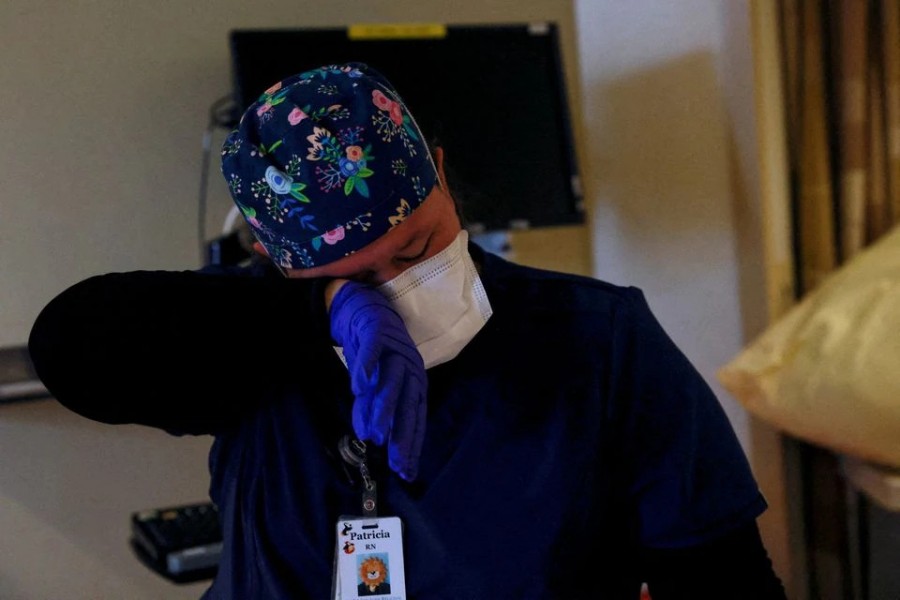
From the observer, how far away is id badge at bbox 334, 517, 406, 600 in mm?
900

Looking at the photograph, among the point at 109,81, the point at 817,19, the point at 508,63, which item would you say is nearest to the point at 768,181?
the point at 817,19

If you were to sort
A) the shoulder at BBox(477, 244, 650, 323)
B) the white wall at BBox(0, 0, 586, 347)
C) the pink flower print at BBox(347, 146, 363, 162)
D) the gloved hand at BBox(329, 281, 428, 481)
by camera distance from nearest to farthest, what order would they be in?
the gloved hand at BBox(329, 281, 428, 481) < the pink flower print at BBox(347, 146, 363, 162) < the shoulder at BBox(477, 244, 650, 323) < the white wall at BBox(0, 0, 586, 347)

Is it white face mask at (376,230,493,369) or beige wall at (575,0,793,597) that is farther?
beige wall at (575,0,793,597)

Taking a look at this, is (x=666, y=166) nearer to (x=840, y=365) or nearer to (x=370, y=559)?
(x=840, y=365)

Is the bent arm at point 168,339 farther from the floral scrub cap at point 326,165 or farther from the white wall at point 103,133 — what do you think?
the white wall at point 103,133

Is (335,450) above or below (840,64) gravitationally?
below

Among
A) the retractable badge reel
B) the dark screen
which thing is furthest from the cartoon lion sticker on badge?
the dark screen

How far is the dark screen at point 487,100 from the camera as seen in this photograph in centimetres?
161

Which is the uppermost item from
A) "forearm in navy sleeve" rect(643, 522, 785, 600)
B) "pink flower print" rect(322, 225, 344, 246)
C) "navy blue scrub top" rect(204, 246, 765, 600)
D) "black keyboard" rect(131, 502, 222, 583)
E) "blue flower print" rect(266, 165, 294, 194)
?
"blue flower print" rect(266, 165, 294, 194)

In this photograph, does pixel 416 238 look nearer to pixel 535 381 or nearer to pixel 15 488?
pixel 535 381

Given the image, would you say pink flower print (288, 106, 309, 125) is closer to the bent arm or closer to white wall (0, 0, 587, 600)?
the bent arm

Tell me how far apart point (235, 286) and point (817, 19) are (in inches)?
46.0

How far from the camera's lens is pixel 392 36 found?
5.38ft

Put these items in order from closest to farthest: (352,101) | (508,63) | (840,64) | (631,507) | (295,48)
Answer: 1. (352,101)
2. (631,507)
3. (840,64)
4. (295,48)
5. (508,63)
